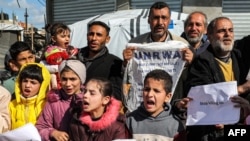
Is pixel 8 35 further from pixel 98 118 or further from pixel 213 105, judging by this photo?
pixel 213 105

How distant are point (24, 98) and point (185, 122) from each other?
Answer: 4.91 feet

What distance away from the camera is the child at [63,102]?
3.78 m

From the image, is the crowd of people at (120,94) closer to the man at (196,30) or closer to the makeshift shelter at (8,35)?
the man at (196,30)

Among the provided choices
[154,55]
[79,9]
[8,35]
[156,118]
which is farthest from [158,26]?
[8,35]

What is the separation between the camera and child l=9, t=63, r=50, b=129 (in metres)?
4.03

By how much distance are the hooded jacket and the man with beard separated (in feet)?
1.85

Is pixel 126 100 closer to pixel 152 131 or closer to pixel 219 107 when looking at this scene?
pixel 152 131

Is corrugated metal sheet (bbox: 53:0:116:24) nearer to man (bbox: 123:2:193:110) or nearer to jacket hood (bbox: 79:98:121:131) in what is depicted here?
man (bbox: 123:2:193:110)

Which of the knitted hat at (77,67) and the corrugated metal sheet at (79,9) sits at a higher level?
the corrugated metal sheet at (79,9)

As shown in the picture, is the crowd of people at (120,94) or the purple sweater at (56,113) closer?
the crowd of people at (120,94)

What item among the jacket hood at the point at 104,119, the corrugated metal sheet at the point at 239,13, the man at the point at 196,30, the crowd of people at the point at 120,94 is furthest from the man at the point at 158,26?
the corrugated metal sheet at the point at 239,13

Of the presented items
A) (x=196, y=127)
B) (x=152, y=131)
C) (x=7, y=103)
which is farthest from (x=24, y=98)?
(x=196, y=127)

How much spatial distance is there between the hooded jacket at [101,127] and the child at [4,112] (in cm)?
68

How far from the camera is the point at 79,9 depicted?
14055 millimetres
